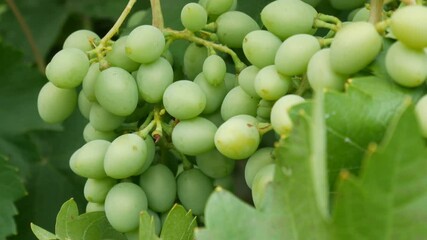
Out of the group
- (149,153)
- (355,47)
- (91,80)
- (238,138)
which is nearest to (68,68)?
(91,80)

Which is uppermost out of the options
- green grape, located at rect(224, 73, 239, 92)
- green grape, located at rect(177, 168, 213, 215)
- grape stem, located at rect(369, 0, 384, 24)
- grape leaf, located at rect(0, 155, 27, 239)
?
grape stem, located at rect(369, 0, 384, 24)

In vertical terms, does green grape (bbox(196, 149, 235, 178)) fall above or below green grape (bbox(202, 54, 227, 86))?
below

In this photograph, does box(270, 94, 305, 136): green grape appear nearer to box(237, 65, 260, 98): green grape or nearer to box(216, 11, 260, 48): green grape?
box(237, 65, 260, 98): green grape

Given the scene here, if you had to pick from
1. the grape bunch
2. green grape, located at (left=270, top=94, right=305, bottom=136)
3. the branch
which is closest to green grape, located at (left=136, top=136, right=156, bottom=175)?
the grape bunch

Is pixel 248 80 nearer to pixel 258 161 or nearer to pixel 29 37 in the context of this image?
pixel 258 161

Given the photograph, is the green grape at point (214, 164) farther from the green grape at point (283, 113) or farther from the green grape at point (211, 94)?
the green grape at point (283, 113)

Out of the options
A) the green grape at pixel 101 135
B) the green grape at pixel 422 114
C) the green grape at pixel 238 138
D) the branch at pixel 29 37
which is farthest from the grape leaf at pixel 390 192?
the branch at pixel 29 37
